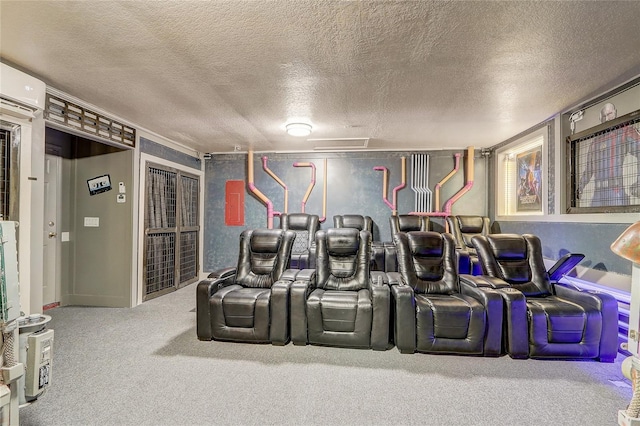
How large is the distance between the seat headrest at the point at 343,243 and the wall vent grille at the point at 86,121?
3167 millimetres

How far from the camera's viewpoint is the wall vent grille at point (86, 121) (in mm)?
2891

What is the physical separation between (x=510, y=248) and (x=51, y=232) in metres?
5.96

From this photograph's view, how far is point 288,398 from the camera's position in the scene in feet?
6.40

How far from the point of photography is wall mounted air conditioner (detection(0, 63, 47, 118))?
2.24 meters

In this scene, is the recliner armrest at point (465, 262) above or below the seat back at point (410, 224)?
below

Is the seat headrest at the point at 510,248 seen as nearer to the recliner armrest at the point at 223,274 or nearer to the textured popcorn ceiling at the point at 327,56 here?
the textured popcorn ceiling at the point at 327,56

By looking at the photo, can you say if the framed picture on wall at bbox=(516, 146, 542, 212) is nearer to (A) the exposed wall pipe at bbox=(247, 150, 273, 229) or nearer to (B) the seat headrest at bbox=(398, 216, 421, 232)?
(B) the seat headrest at bbox=(398, 216, 421, 232)

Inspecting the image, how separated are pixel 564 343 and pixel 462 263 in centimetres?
170

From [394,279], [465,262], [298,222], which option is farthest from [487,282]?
[298,222]

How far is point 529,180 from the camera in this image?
13.9 ft

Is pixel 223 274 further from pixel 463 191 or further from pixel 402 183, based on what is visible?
pixel 463 191

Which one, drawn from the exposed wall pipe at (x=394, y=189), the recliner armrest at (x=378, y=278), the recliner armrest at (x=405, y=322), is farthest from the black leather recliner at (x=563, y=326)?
the exposed wall pipe at (x=394, y=189)

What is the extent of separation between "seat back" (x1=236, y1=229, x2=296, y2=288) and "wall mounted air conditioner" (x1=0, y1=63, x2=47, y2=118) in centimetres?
227

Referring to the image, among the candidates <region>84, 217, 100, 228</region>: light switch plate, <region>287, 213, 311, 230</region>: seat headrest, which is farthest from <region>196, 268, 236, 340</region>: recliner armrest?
<region>84, 217, 100, 228</region>: light switch plate
